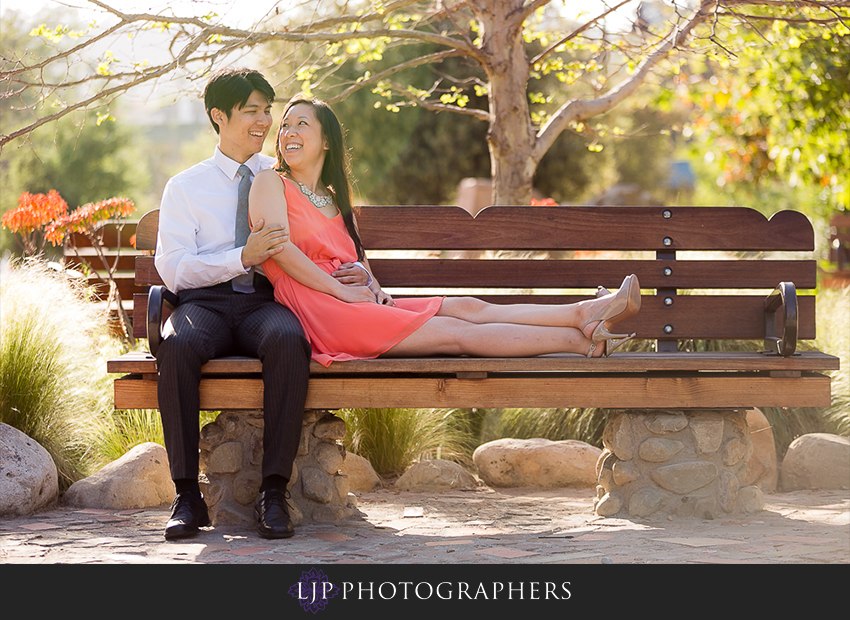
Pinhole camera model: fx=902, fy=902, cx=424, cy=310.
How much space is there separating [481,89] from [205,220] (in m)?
3.83

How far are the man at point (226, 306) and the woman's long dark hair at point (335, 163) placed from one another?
0.15m

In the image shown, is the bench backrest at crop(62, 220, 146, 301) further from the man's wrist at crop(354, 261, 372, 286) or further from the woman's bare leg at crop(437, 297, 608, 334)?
the woman's bare leg at crop(437, 297, 608, 334)

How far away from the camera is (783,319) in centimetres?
Result: 364

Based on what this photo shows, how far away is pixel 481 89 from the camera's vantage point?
6.99 meters

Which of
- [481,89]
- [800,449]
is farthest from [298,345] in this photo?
[481,89]

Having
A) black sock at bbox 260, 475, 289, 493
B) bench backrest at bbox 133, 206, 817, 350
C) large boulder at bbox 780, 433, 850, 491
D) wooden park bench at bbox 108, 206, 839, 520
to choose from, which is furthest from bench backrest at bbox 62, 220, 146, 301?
large boulder at bbox 780, 433, 850, 491

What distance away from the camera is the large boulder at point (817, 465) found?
14.8 ft

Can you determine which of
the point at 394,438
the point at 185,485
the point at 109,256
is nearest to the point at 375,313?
the point at 185,485

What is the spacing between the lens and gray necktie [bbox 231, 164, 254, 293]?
11.8ft

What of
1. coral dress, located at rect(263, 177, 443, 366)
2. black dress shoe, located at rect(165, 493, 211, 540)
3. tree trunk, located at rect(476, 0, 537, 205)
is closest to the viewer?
black dress shoe, located at rect(165, 493, 211, 540)

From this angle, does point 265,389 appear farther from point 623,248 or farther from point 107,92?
point 107,92

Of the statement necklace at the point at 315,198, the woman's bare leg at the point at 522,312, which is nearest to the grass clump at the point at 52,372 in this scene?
the statement necklace at the point at 315,198

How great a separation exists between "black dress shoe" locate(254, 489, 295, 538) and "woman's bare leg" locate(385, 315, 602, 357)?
697 mm
